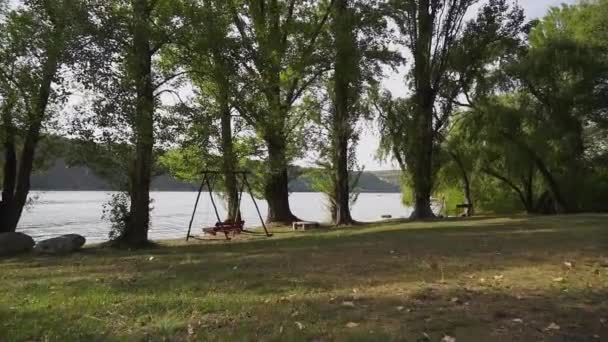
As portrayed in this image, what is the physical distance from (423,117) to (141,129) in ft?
52.0

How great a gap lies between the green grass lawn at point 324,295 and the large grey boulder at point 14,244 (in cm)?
217

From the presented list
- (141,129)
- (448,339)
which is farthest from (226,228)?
(448,339)

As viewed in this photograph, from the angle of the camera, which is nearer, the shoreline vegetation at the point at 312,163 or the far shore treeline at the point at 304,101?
the shoreline vegetation at the point at 312,163

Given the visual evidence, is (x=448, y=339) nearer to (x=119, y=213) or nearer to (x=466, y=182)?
(x=119, y=213)

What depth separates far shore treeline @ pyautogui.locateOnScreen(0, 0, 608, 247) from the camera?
561 inches

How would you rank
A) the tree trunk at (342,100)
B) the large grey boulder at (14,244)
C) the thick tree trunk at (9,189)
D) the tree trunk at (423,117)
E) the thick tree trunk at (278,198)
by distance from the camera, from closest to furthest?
the large grey boulder at (14,244)
the thick tree trunk at (9,189)
the tree trunk at (342,100)
the tree trunk at (423,117)
the thick tree trunk at (278,198)

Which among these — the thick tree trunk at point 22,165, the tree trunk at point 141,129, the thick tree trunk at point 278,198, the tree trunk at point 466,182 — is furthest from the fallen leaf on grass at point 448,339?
the tree trunk at point 466,182

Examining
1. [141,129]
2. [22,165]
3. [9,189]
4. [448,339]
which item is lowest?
[448,339]

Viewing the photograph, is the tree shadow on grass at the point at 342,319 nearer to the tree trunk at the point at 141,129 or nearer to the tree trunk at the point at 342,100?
the tree trunk at the point at 141,129

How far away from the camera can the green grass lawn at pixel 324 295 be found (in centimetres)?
545

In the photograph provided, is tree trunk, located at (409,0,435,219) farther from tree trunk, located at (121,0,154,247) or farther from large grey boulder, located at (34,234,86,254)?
large grey boulder, located at (34,234,86,254)

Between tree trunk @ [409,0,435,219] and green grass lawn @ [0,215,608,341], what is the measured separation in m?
14.1

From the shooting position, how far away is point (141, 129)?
1388 cm

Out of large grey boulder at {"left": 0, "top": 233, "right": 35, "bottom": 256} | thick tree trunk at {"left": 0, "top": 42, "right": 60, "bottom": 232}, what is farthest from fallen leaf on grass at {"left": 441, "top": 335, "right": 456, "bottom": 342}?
thick tree trunk at {"left": 0, "top": 42, "right": 60, "bottom": 232}
